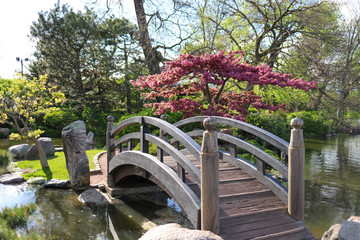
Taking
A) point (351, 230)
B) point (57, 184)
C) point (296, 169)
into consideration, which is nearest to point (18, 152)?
point (57, 184)

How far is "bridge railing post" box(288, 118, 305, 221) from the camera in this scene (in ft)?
12.5

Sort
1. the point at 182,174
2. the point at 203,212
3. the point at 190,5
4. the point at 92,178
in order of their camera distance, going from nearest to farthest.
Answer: the point at 203,212 → the point at 182,174 → the point at 92,178 → the point at 190,5

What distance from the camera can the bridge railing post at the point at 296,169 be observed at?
3801 mm

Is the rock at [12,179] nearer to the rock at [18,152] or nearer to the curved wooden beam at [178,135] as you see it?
the rock at [18,152]

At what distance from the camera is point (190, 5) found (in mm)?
14641

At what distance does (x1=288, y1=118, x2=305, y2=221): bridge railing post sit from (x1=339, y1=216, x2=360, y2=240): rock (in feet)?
1.83

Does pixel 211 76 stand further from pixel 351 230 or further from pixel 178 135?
pixel 351 230

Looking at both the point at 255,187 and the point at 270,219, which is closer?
the point at 270,219

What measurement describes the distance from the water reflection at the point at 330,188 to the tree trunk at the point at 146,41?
28.6 ft

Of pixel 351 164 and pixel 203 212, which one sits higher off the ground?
pixel 203 212

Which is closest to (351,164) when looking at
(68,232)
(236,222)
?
(236,222)

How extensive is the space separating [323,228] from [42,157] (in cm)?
789

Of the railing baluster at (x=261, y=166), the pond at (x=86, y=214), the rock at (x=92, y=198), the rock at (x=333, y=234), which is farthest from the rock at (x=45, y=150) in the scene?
the rock at (x=333, y=234)

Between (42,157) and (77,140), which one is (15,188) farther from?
(77,140)
